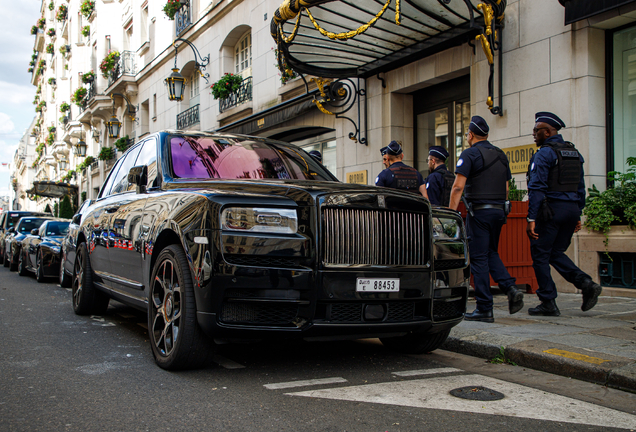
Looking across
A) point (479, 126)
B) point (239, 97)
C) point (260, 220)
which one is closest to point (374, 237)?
point (260, 220)

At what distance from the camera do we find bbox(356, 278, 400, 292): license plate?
3705 millimetres

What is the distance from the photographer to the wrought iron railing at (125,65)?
3039cm

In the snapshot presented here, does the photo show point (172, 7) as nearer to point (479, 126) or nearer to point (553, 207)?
point (479, 126)

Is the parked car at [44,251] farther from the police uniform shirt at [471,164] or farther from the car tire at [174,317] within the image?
the police uniform shirt at [471,164]

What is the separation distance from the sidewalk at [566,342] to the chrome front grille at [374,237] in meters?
1.17

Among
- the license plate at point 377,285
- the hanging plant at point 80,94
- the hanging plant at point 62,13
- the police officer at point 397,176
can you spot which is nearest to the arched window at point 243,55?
the police officer at point 397,176

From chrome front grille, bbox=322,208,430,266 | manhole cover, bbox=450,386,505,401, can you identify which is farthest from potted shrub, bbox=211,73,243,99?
manhole cover, bbox=450,386,505,401

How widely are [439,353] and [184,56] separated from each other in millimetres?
20224

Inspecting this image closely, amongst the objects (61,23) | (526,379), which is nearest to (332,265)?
(526,379)

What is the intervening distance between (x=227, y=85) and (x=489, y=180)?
1382 cm

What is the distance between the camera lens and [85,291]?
21.4ft

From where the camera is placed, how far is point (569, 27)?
8.20 metres

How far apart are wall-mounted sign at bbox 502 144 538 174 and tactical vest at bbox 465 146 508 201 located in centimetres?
294

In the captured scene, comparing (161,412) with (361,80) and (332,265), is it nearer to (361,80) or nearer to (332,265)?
(332,265)
